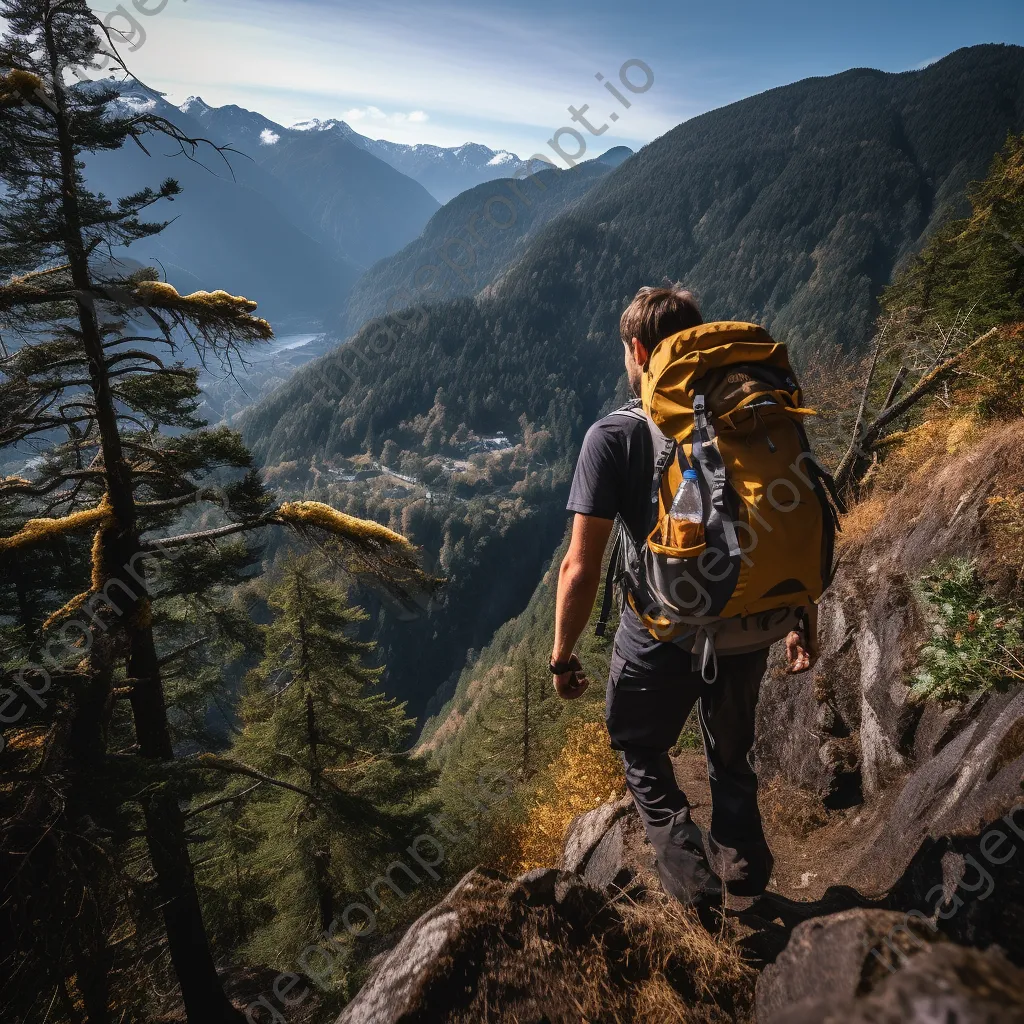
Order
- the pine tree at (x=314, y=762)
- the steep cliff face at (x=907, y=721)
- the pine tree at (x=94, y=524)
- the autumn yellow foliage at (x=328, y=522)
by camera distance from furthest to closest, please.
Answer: the pine tree at (x=314, y=762) < the autumn yellow foliage at (x=328, y=522) < the pine tree at (x=94, y=524) < the steep cliff face at (x=907, y=721)

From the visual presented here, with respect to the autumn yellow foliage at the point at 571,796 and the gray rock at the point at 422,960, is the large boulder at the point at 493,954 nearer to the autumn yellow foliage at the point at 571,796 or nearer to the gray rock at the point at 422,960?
the gray rock at the point at 422,960

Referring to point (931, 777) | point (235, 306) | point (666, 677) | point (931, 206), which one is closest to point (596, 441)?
point (666, 677)

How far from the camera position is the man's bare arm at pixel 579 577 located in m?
2.54

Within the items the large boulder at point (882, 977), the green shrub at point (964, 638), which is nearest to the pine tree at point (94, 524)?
the large boulder at point (882, 977)

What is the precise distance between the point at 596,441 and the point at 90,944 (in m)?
4.22

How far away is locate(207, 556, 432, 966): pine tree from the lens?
1059cm

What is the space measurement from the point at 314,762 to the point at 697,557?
1131 centimetres

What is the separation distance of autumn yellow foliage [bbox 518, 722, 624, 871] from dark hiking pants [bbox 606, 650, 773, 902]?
8.39 meters

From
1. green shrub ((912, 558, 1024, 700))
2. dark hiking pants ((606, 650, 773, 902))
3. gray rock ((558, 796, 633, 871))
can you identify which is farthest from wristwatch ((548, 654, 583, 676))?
gray rock ((558, 796, 633, 871))

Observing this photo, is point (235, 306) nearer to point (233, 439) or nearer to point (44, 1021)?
point (233, 439)

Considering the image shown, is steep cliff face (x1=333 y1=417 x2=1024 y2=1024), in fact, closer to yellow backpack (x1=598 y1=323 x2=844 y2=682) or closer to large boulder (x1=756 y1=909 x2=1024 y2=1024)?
large boulder (x1=756 y1=909 x2=1024 y2=1024)

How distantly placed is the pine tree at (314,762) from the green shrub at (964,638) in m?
8.26

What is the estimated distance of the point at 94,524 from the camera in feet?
18.5

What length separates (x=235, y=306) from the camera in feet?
19.5
